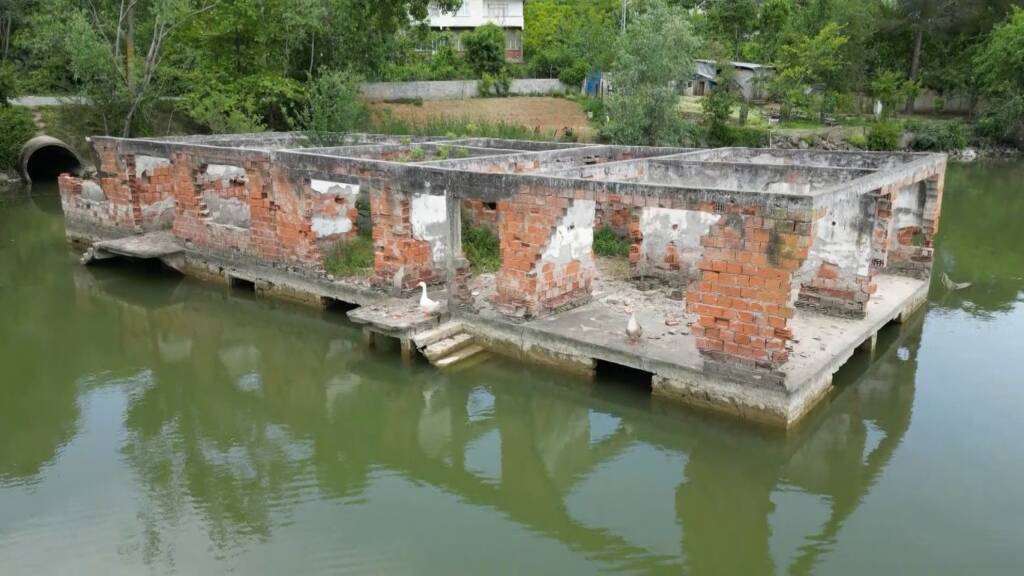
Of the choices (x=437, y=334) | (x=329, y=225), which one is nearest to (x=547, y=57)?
(x=329, y=225)

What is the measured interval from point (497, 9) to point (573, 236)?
36.2m

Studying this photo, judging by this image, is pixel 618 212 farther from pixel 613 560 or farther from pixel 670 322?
pixel 613 560

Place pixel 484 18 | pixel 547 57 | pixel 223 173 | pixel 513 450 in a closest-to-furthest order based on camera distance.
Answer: pixel 513 450, pixel 223 173, pixel 547 57, pixel 484 18

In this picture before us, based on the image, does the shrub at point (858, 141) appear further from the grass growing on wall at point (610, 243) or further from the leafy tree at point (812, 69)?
the grass growing on wall at point (610, 243)

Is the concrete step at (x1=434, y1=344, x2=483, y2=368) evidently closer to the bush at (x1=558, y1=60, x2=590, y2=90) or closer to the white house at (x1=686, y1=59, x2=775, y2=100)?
the white house at (x1=686, y1=59, x2=775, y2=100)

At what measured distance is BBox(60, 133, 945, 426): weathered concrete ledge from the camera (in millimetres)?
7535

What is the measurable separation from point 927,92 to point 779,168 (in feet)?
106

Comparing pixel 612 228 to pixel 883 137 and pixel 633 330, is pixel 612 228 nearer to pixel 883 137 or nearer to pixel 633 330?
pixel 633 330

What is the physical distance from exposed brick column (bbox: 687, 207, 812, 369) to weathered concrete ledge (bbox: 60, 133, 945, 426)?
0.05ft

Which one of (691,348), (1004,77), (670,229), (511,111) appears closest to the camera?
(691,348)

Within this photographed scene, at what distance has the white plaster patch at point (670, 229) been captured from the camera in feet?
35.4

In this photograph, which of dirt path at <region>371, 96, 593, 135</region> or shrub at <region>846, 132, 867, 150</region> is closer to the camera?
shrub at <region>846, 132, 867, 150</region>

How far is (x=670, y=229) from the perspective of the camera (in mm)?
10992

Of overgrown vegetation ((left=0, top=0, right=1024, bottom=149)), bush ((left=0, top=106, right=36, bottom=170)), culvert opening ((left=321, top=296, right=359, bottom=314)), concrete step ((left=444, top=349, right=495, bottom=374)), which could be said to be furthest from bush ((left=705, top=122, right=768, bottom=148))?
bush ((left=0, top=106, right=36, bottom=170))
